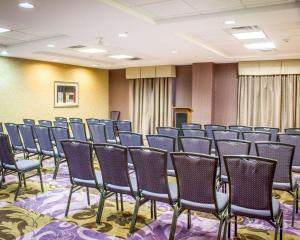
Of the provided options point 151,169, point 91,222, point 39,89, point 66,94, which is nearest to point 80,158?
point 91,222

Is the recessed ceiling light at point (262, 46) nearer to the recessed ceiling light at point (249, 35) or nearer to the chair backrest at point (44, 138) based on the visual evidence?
the recessed ceiling light at point (249, 35)

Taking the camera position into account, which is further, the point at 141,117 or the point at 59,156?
the point at 141,117

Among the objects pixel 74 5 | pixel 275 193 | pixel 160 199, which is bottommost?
pixel 275 193

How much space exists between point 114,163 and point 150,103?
8.68 meters

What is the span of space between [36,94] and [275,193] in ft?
25.9

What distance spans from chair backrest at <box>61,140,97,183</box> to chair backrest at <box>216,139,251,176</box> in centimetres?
170

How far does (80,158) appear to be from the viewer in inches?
148

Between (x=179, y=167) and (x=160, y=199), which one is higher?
(x=179, y=167)

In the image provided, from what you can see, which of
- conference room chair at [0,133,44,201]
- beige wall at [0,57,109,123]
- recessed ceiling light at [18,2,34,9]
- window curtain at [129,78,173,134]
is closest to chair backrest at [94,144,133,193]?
conference room chair at [0,133,44,201]

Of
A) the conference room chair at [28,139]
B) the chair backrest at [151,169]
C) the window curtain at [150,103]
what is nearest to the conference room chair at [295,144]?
the chair backrest at [151,169]

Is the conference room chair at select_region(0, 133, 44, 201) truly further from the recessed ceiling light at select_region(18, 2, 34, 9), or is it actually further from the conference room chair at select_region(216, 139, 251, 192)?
the conference room chair at select_region(216, 139, 251, 192)

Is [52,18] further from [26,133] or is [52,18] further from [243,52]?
[243,52]

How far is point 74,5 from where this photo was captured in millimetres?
4176

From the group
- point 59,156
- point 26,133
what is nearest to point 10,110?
point 26,133
